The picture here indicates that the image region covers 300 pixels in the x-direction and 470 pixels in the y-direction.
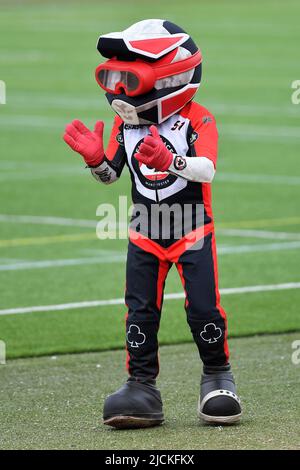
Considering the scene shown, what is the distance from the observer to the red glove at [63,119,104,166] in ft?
21.6

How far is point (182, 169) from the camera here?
6.30 m

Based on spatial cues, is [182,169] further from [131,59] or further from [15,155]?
[15,155]

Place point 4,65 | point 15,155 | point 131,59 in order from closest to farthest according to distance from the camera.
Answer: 1. point 131,59
2. point 15,155
3. point 4,65

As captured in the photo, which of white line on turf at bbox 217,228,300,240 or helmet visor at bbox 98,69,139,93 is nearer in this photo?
helmet visor at bbox 98,69,139,93

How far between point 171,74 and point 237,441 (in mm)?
1838

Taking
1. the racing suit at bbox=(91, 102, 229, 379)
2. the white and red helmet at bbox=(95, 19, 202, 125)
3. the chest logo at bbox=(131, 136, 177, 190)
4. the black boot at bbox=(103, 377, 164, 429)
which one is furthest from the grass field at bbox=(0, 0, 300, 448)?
the white and red helmet at bbox=(95, 19, 202, 125)

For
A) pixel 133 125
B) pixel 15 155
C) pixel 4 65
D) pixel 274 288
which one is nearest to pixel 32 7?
pixel 4 65

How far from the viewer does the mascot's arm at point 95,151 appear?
21.6ft

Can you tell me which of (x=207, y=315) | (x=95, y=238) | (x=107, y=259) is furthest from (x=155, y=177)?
(x=95, y=238)

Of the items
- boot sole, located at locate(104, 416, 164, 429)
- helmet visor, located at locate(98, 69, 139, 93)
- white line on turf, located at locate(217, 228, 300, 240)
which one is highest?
white line on turf, located at locate(217, 228, 300, 240)

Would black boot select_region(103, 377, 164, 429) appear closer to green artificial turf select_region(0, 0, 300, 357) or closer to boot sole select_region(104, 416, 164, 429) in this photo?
boot sole select_region(104, 416, 164, 429)

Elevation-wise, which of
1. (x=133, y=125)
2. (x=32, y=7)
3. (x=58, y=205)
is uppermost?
(x=32, y=7)

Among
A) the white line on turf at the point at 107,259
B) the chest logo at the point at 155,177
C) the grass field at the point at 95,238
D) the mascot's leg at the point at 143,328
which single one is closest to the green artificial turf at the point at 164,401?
the grass field at the point at 95,238

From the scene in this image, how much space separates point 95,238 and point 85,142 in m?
6.09
